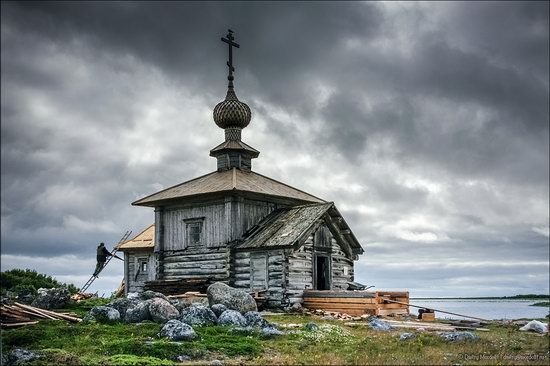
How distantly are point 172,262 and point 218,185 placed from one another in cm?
536

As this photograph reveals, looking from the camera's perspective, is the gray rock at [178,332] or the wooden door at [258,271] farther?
the wooden door at [258,271]

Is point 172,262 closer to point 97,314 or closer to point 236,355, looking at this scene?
point 97,314

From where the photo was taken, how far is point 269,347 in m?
16.8

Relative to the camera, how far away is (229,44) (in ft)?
124

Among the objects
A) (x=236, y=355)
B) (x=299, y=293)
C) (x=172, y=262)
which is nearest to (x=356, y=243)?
(x=299, y=293)

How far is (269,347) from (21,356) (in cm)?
623

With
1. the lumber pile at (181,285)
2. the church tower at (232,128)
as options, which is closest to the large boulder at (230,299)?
the lumber pile at (181,285)

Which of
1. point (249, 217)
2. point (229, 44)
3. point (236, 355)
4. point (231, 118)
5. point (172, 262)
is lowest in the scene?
point (236, 355)

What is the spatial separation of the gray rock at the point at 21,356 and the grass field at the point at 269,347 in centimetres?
33

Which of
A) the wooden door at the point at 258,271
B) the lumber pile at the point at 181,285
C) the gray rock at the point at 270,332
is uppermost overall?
the wooden door at the point at 258,271

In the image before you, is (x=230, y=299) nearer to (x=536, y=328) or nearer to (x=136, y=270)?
(x=536, y=328)

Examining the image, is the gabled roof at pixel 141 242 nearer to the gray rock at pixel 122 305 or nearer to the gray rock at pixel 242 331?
the gray rock at pixel 122 305

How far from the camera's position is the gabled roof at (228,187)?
32938 mm

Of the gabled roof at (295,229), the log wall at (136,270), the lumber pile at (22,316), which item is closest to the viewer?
the lumber pile at (22,316)
